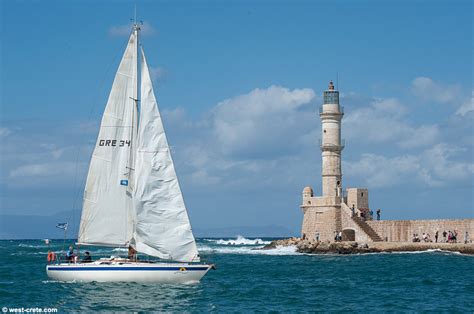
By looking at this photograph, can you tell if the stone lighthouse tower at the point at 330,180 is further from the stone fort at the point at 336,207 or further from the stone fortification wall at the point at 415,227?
the stone fortification wall at the point at 415,227

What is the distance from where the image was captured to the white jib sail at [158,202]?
29703 mm

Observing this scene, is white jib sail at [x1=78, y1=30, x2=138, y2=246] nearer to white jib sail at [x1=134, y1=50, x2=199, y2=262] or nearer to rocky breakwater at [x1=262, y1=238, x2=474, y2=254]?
white jib sail at [x1=134, y1=50, x2=199, y2=262]

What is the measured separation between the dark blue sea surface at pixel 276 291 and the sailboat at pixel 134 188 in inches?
55.7

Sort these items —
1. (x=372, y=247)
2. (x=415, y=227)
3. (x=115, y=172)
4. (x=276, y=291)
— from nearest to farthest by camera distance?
1. (x=115, y=172)
2. (x=276, y=291)
3. (x=372, y=247)
4. (x=415, y=227)

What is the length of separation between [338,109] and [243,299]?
33.1m

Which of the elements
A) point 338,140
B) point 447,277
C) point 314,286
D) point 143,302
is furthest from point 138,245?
point 338,140

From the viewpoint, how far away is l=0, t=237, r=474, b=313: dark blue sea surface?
2633 centimetres

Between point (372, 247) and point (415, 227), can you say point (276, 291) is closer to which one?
point (372, 247)

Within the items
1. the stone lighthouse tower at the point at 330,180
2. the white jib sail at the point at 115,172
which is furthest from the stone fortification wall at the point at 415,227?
the white jib sail at the point at 115,172

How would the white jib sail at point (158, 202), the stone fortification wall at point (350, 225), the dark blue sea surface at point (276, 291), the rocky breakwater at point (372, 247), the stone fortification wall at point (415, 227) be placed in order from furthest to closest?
1. the stone fortification wall at point (350, 225)
2. the stone fortification wall at point (415, 227)
3. the rocky breakwater at point (372, 247)
4. the white jib sail at point (158, 202)
5. the dark blue sea surface at point (276, 291)

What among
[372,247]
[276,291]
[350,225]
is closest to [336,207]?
[350,225]

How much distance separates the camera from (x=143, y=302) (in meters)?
26.3

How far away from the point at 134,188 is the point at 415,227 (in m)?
31.1

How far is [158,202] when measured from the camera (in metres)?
29.8
